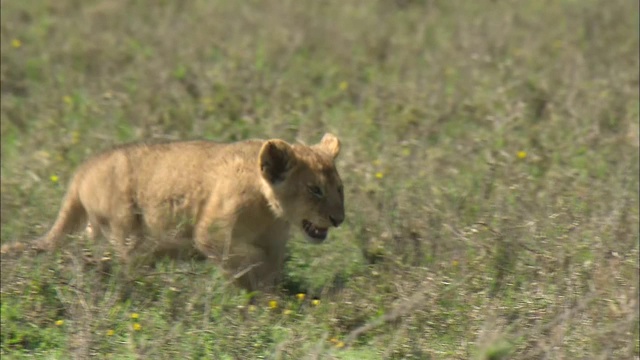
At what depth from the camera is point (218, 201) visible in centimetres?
730

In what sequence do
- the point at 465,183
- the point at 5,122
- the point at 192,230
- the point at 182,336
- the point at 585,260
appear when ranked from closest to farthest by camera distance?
the point at 182,336
the point at 585,260
the point at 192,230
the point at 465,183
the point at 5,122

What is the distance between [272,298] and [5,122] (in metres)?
4.19

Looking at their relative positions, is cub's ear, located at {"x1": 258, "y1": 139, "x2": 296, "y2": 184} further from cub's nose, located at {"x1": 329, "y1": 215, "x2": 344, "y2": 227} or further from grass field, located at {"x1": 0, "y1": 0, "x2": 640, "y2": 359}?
grass field, located at {"x1": 0, "y1": 0, "x2": 640, "y2": 359}

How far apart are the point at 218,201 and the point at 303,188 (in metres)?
0.50

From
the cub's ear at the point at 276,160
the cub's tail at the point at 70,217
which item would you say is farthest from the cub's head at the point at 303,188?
the cub's tail at the point at 70,217

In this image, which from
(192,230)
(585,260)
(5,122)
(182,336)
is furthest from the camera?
(5,122)

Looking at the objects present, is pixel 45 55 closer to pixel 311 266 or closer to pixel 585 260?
pixel 311 266

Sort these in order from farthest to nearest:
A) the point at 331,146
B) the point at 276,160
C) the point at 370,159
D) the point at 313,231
Result: the point at 370,159, the point at 331,146, the point at 313,231, the point at 276,160

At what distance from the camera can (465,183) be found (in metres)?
8.70

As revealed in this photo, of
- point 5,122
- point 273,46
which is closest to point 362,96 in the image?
point 273,46

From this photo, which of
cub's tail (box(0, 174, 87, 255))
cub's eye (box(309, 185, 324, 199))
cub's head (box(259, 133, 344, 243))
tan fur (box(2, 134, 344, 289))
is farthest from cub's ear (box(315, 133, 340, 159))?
cub's tail (box(0, 174, 87, 255))

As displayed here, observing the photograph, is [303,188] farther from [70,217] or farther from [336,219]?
[70,217]

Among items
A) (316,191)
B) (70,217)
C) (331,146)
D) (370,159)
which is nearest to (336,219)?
(316,191)

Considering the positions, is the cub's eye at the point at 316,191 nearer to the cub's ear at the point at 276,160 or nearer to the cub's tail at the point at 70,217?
the cub's ear at the point at 276,160
